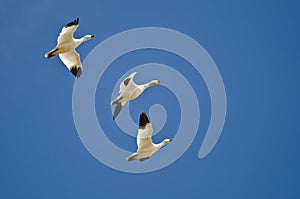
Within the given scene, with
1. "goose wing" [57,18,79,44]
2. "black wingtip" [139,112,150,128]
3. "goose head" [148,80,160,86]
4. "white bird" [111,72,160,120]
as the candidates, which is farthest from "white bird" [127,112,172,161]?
"goose wing" [57,18,79,44]

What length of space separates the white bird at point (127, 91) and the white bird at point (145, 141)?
1.07 meters

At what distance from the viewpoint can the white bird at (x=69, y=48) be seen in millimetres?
23234

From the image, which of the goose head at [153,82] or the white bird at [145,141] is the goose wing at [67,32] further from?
the goose head at [153,82]

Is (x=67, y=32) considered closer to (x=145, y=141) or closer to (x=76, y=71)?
(x=76, y=71)

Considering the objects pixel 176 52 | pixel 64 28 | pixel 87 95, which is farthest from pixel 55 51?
pixel 176 52

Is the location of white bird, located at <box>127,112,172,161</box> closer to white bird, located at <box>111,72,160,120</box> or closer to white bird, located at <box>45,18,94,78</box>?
white bird, located at <box>111,72,160,120</box>

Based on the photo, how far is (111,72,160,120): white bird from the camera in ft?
80.2

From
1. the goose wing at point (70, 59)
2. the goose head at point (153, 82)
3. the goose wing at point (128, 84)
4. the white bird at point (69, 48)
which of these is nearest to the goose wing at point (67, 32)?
the white bird at point (69, 48)

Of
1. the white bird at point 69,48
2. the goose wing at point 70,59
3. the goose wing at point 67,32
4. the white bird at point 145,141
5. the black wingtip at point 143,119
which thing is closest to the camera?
the goose wing at point 67,32

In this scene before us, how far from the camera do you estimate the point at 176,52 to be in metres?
30.9

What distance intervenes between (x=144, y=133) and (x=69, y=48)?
12.3 feet

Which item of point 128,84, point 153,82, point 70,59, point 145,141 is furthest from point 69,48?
point 145,141

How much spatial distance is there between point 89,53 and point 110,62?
150cm

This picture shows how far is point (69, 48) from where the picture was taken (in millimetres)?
24203
